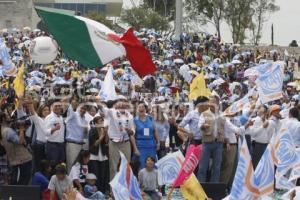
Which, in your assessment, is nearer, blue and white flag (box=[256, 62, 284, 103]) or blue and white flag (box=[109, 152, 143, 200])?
blue and white flag (box=[109, 152, 143, 200])

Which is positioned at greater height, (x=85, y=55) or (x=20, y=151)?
(x=85, y=55)

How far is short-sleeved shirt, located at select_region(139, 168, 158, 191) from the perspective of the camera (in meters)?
13.8

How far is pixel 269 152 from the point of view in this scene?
1027cm

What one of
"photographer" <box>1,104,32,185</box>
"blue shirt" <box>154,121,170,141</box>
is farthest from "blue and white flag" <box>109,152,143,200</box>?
"blue shirt" <box>154,121,170,141</box>

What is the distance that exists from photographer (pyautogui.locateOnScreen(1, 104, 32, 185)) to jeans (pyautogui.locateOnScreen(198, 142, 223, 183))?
2514mm

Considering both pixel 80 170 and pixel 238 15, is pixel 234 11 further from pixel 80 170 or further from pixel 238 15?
pixel 80 170

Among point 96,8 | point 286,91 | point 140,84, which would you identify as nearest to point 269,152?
point 140,84

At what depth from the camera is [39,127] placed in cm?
1454

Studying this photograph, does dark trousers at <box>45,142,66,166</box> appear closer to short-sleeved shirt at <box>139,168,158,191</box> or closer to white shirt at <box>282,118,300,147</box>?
short-sleeved shirt at <box>139,168,158,191</box>

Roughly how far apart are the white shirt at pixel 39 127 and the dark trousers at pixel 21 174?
46 centimetres

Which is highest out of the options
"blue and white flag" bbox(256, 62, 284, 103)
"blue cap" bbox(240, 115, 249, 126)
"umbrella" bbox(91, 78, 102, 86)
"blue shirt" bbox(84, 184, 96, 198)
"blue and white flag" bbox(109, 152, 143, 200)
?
"blue and white flag" bbox(256, 62, 284, 103)

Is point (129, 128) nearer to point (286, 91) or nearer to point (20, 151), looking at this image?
point (20, 151)

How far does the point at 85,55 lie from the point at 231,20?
2095 inches

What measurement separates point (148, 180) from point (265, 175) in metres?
3.80
